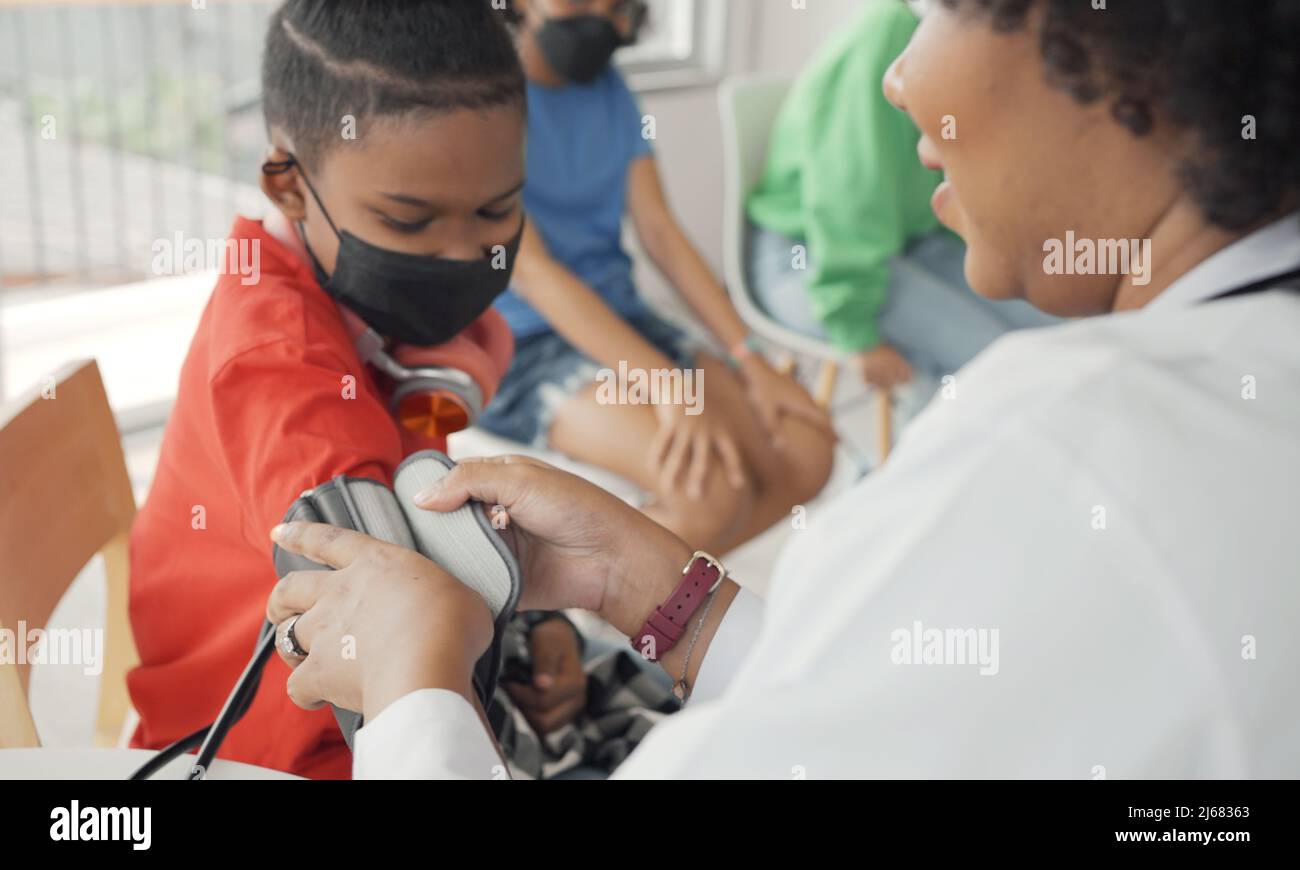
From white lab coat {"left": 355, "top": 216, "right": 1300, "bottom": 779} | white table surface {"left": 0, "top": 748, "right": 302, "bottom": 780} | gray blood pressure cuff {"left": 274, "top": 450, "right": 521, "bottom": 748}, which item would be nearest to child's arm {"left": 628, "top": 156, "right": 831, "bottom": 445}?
gray blood pressure cuff {"left": 274, "top": 450, "right": 521, "bottom": 748}

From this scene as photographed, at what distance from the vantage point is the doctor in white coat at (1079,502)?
544mm

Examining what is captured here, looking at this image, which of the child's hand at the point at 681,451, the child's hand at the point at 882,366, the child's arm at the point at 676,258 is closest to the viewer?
the child's hand at the point at 681,451

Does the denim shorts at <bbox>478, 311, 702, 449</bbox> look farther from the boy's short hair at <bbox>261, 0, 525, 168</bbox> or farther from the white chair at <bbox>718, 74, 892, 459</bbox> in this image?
the boy's short hair at <bbox>261, 0, 525, 168</bbox>

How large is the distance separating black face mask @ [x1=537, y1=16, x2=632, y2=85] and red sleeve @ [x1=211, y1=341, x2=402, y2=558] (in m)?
1.30

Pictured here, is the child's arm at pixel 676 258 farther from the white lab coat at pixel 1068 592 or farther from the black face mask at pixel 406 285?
the white lab coat at pixel 1068 592

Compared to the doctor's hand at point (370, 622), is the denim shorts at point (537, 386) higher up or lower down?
lower down

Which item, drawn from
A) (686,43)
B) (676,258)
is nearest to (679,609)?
(676,258)

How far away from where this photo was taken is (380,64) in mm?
1128

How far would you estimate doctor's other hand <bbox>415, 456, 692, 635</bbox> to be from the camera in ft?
3.15

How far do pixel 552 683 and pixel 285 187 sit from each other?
569 millimetres

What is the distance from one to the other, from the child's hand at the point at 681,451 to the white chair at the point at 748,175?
62cm

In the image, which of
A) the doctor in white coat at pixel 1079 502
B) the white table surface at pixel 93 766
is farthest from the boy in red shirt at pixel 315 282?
the doctor in white coat at pixel 1079 502

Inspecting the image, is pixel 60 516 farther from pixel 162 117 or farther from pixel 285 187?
pixel 162 117

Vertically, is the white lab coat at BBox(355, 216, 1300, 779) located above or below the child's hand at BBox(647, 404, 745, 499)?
above
